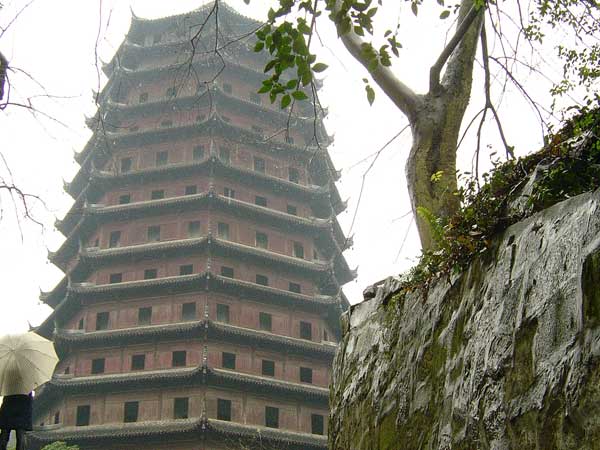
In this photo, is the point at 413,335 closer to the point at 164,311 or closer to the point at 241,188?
the point at 164,311

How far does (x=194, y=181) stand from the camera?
Result: 30.7m

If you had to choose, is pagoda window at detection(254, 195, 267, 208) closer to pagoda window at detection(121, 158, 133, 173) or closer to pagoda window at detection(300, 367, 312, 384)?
pagoda window at detection(121, 158, 133, 173)

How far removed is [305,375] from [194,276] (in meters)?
5.80

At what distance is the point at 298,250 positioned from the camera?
30.9 m

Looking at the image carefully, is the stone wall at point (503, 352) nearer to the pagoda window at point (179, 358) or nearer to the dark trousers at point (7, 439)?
the dark trousers at point (7, 439)

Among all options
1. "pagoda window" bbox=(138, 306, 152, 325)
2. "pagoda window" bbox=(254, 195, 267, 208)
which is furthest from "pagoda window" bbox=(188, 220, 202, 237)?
"pagoda window" bbox=(138, 306, 152, 325)

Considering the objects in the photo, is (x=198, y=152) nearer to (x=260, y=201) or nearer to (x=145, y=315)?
(x=260, y=201)

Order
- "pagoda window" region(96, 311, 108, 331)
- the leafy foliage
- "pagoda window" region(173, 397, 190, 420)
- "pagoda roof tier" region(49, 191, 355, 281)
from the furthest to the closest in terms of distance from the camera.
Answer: "pagoda roof tier" region(49, 191, 355, 281)
"pagoda window" region(96, 311, 108, 331)
"pagoda window" region(173, 397, 190, 420)
the leafy foliage

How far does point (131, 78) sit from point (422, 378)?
102ft

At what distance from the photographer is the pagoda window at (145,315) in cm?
2777

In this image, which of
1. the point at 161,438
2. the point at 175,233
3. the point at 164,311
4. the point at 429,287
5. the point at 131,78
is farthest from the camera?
the point at 131,78

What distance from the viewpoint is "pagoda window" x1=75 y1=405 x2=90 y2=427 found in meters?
26.2

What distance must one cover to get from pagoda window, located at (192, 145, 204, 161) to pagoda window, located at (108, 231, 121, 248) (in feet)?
15.2

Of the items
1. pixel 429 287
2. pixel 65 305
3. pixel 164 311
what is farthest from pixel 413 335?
pixel 65 305
